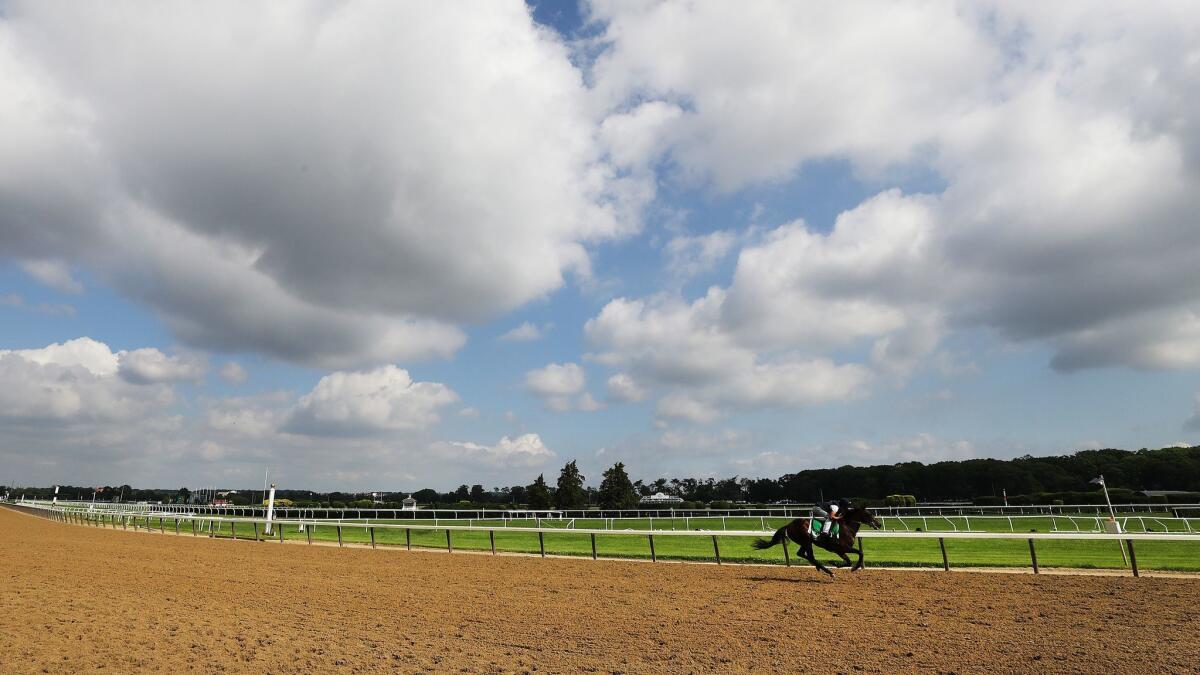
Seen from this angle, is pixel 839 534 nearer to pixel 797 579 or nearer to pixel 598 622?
pixel 797 579

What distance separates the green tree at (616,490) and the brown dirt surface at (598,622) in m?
55.8

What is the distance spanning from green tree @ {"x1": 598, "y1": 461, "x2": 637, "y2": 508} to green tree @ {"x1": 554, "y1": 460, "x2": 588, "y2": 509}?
2.35 meters

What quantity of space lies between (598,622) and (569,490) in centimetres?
6243

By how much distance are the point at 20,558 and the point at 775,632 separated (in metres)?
20.4

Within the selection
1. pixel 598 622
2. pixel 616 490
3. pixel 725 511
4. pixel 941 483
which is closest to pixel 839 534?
pixel 598 622

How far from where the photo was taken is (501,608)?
10039 millimetres

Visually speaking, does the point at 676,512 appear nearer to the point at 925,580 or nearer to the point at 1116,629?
the point at 925,580

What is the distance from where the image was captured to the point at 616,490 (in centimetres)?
6956

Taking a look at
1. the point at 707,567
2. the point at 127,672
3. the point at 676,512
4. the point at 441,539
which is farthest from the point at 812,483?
the point at 127,672

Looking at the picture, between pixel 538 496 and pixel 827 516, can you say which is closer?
pixel 827 516

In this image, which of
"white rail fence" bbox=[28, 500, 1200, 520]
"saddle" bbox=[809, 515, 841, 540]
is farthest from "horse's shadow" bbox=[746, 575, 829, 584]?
"white rail fence" bbox=[28, 500, 1200, 520]

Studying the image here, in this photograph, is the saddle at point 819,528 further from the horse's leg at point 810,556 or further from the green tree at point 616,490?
the green tree at point 616,490

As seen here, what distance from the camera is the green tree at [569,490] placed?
229ft

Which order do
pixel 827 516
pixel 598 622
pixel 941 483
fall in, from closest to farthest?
pixel 598 622
pixel 827 516
pixel 941 483
